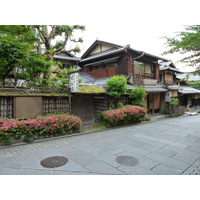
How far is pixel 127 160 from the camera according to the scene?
5156 mm

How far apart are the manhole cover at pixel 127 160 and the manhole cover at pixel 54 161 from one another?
1.94 metres

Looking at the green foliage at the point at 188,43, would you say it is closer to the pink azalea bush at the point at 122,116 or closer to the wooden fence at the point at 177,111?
the pink azalea bush at the point at 122,116

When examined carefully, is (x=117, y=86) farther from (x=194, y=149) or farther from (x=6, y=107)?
(x=6, y=107)

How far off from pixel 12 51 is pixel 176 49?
8084mm

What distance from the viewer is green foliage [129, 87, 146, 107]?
12587mm

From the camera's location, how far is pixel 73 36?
11227mm

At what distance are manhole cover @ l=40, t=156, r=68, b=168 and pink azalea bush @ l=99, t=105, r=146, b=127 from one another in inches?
212

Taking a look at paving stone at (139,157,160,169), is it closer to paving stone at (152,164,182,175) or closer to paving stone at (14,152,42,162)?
paving stone at (152,164,182,175)

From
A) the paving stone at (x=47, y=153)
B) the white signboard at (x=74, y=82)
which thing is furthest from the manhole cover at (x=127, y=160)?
the white signboard at (x=74, y=82)

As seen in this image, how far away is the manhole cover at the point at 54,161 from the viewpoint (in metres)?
4.78

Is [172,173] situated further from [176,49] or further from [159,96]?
[159,96]

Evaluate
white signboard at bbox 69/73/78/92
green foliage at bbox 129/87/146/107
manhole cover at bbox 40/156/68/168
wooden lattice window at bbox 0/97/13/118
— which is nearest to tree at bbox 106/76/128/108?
green foliage at bbox 129/87/146/107

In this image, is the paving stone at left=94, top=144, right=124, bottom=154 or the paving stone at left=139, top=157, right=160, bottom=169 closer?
the paving stone at left=139, top=157, right=160, bottom=169

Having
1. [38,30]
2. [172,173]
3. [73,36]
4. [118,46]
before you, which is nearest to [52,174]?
[172,173]
